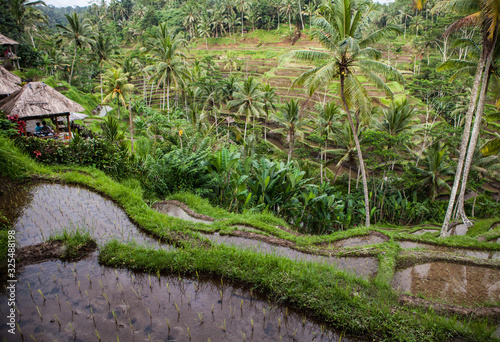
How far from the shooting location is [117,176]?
8.76 metres

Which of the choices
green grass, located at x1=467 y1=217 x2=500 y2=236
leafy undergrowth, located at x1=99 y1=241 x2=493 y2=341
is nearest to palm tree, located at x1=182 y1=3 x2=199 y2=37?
green grass, located at x1=467 y1=217 x2=500 y2=236

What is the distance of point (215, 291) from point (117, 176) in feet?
18.7

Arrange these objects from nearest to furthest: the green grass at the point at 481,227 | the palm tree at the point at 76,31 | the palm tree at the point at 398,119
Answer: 1. the green grass at the point at 481,227
2. the palm tree at the point at 398,119
3. the palm tree at the point at 76,31

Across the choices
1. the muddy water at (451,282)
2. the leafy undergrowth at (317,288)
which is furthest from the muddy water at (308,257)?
the leafy undergrowth at (317,288)

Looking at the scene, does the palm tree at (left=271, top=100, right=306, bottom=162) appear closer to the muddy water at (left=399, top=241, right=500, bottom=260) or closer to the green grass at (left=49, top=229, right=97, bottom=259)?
the muddy water at (left=399, top=241, right=500, bottom=260)

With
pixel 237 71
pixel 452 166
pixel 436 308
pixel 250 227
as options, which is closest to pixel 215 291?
pixel 250 227

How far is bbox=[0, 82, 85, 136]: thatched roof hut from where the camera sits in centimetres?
1009

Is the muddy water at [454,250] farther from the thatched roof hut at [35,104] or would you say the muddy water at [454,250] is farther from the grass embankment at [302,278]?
the thatched roof hut at [35,104]

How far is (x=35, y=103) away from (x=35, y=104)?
4 cm

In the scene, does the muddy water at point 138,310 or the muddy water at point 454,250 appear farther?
the muddy water at point 454,250

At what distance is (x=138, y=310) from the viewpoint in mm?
4020

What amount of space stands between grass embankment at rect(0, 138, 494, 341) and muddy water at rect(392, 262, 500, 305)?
0.39m

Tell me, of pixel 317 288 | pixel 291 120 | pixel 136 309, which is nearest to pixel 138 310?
pixel 136 309

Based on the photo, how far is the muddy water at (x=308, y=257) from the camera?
574 cm
